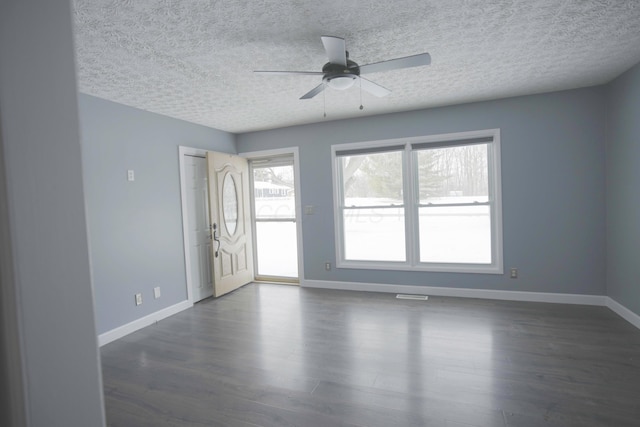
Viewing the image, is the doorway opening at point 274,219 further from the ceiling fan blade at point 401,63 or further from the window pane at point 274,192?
the ceiling fan blade at point 401,63

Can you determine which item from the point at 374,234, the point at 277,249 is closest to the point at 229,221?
the point at 277,249

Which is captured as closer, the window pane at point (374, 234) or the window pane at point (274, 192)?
the window pane at point (374, 234)

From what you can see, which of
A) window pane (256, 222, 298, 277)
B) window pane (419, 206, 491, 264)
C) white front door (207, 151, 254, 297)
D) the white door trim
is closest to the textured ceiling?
the white door trim

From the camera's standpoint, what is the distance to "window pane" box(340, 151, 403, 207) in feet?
14.9

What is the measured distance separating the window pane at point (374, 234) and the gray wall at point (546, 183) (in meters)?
0.53

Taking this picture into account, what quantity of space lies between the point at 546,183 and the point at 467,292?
165 cm

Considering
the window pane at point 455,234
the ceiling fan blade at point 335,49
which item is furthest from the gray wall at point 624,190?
the ceiling fan blade at point 335,49

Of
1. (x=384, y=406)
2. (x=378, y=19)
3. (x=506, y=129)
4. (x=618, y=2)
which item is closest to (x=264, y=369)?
(x=384, y=406)

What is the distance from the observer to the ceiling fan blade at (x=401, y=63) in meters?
2.15

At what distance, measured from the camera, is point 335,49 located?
2102mm

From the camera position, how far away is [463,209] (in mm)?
4262

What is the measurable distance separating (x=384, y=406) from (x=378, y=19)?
257 cm

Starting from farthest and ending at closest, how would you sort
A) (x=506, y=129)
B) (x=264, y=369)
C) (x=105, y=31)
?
(x=506, y=129) < (x=264, y=369) < (x=105, y=31)

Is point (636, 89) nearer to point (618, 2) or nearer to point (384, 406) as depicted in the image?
point (618, 2)
